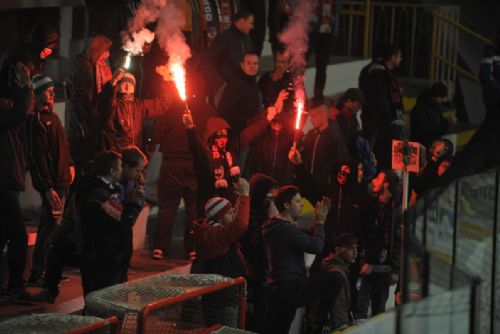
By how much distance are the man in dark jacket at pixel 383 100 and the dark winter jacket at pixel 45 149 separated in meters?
5.24

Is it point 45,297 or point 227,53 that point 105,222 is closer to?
point 45,297

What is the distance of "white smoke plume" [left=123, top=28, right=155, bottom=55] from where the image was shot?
43.9ft

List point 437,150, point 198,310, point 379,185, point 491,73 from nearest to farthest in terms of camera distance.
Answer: point 198,310 < point 379,185 < point 437,150 < point 491,73

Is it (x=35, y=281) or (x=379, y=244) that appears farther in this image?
(x=379, y=244)

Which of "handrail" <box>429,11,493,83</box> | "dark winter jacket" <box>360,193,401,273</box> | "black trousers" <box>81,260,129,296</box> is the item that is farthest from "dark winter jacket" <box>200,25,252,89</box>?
"handrail" <box>429,11,493,83</box>

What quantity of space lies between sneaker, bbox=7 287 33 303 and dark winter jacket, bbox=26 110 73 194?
3.20 ft

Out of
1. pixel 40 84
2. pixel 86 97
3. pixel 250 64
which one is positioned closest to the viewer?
pixel 40 84

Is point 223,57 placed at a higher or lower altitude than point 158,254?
higher

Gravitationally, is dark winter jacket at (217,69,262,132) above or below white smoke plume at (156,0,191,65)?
below

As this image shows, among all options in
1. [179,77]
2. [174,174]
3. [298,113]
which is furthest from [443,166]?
[179,77]

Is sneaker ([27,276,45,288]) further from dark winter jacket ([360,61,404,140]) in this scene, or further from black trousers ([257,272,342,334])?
dark winter jacket ([360,61,404,140])

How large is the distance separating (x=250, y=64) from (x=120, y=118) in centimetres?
229

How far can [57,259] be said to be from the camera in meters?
11.5

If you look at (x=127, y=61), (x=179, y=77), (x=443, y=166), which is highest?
(x=127, y=61)
